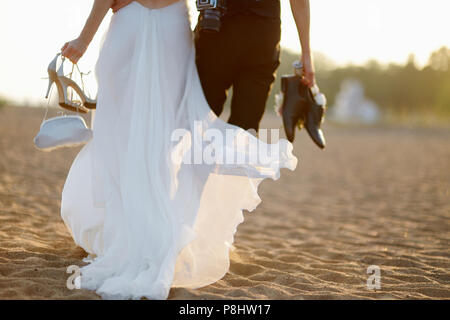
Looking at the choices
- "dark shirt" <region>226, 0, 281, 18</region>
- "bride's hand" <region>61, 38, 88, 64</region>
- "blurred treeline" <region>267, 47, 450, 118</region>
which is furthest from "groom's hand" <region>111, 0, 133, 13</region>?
"blurred treeline" <region>267, 47, 450, 118</region>

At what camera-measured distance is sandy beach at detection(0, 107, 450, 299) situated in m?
2.85

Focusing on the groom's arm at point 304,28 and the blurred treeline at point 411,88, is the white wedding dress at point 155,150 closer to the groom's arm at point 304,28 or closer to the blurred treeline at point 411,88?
the groom's arm at point 304,28

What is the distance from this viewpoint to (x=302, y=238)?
4758mm

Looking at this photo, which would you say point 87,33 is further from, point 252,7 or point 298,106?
point 298,106

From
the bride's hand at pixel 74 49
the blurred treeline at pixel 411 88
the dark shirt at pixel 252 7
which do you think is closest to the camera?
the dark shirt at pixel 252 7

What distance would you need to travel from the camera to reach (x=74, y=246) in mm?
3557

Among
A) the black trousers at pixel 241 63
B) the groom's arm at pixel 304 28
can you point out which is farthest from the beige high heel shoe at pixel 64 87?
the groom's arm at pixel 304 28

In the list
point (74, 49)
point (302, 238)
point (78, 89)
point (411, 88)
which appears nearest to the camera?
point (74, 49)

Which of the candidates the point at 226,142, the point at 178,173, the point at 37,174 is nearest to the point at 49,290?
the point at 178,173

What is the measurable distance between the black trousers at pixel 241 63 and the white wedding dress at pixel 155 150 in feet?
0.28

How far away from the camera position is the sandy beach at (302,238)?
2848mm

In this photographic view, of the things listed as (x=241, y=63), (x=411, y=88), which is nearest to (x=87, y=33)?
(x=241, y=63)

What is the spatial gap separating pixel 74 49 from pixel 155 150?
71cm

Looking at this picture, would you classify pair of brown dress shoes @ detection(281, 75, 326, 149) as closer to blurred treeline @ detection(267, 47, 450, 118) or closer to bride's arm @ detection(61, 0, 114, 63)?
bride's arm @ detection(61, 0, 114, 63)
